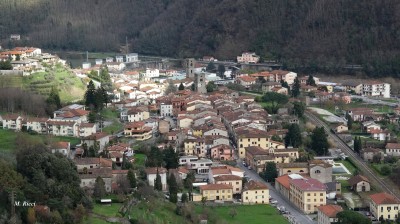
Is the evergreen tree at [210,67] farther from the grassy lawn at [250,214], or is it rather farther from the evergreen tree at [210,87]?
the grassy lawn at [250,214]

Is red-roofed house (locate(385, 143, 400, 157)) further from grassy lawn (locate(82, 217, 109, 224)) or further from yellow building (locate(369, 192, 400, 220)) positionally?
grassy lawn (locate(82, 217, 109, 224))

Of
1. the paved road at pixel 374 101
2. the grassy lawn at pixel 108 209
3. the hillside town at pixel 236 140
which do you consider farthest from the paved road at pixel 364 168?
the grassy lawn at pixel 108 209

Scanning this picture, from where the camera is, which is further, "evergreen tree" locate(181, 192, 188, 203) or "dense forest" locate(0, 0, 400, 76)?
"dense forest" locate(0, 0, 400, 76)

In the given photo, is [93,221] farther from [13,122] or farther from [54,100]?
[54,100]

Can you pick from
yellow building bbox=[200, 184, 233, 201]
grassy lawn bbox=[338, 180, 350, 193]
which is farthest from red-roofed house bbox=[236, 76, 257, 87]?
yellow building bbox=[200, 184, 233, 201]

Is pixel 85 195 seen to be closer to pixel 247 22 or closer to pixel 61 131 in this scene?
pixel 61 131

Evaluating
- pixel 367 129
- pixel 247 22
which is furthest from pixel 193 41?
pixel 367 129
